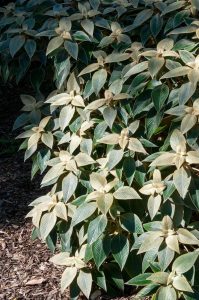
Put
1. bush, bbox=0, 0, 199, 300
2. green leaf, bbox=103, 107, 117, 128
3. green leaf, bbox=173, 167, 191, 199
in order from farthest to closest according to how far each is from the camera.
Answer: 1. green leaf, bbox=103, 107, 117, 128
2. bush, bbox=0, 0, 199, 300
3. green leaf, bbox=173, 167, 191, 199

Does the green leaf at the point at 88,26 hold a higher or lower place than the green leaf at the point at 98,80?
higher

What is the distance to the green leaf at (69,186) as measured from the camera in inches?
126

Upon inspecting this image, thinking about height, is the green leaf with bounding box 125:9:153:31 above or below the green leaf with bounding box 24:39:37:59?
above

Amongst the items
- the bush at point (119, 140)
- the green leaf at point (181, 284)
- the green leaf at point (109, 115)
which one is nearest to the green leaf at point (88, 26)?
the bush at point (119, 140)

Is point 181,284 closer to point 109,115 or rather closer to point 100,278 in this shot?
point 100,278

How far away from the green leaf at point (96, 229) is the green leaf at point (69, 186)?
7.8 inches

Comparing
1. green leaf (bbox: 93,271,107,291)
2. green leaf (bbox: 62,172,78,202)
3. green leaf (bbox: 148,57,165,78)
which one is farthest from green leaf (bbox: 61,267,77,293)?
green leaf (bbox: 148,57,165,78)

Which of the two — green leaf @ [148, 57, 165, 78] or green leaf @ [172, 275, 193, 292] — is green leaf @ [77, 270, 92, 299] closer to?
green leaf @ [172, 275, 193, 292]

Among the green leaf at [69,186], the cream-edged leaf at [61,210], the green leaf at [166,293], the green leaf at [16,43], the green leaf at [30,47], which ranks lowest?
the green leaf at [166,293]

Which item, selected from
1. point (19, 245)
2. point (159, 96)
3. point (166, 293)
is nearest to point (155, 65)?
point (159, 96)

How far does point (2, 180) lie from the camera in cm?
468

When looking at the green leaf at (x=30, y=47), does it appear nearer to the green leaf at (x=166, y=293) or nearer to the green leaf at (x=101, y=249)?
the green leaf at (x=101, y=249)

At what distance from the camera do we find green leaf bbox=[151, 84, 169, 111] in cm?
307

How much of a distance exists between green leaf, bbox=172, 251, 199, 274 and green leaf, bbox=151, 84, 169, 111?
2.19 ft
